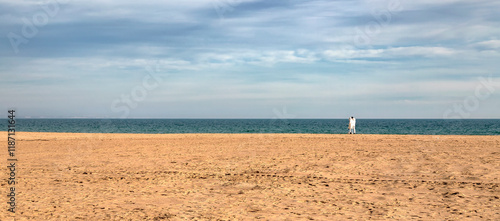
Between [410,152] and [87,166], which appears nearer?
[87,166]

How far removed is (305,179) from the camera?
12195 millimetres

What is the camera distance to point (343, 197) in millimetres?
9773

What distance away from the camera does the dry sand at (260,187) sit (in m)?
8.38

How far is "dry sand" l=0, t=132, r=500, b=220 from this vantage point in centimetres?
838

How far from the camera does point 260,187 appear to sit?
11.1m

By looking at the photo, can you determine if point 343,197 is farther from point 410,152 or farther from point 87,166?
point 410,152

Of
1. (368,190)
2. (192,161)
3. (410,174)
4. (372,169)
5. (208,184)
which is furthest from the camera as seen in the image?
(192,161)

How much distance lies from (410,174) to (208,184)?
6.16m

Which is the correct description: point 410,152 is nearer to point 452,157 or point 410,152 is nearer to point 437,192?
point 452,157

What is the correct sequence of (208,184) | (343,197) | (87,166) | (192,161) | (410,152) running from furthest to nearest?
(410,152), (192,161), (87,166), (208,184), (343,197)

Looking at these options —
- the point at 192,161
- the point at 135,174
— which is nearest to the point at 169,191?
the point at 135,174

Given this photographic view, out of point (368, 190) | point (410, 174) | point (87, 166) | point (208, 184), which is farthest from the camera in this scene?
point (87, 166)

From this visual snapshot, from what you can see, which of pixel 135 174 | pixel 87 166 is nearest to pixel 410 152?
pixel 135 174

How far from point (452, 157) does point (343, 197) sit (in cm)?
950
